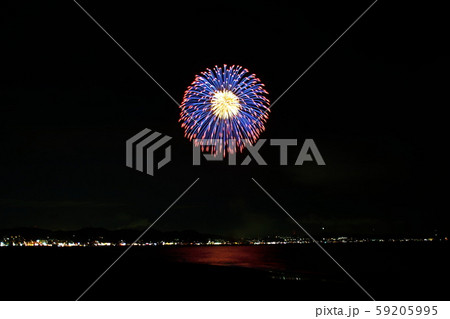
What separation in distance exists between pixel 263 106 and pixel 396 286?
757 inches

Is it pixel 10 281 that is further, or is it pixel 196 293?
pixel 10 281

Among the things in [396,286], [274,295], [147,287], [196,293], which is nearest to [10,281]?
[147,287]

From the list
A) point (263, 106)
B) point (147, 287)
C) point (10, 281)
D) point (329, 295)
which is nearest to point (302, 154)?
point (263, 106)

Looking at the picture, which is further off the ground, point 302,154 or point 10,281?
point 302,154

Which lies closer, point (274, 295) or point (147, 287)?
point (274, 295)

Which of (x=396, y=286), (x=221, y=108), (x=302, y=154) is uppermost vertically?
(x=221, y=108)

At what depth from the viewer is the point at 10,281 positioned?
28.9 metres
